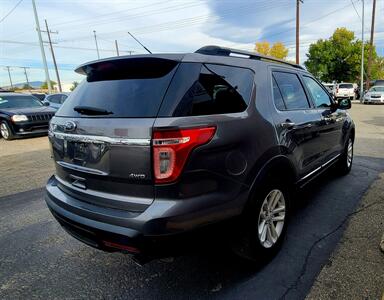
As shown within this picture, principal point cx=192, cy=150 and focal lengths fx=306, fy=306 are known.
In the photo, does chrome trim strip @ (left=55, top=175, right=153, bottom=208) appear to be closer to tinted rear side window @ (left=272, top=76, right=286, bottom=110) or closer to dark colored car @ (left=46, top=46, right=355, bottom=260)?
dark colored car @ (left=46, top=46, right=355, bottom=260)

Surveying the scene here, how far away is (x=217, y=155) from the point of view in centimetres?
209

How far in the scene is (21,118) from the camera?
10344 millimetres

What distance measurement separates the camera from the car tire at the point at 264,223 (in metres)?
2.40

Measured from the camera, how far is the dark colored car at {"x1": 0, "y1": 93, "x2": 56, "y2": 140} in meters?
10.4

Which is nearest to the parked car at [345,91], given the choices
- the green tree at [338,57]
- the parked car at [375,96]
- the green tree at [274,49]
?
the parked car at [375,96]

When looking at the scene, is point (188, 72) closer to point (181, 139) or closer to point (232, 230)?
point (181, 139)

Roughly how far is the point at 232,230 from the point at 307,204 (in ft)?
7.22

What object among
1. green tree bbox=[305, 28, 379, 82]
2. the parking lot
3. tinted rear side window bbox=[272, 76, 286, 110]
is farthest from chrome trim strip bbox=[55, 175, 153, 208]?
green tree bbox=[305, 28, 379, 82]

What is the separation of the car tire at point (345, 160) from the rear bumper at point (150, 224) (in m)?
3.49

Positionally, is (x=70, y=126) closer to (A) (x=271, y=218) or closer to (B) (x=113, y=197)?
(B) (x=113, y=197)

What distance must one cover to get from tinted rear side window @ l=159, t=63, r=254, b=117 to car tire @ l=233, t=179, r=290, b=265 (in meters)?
0.73

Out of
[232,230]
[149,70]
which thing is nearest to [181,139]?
[149,70]

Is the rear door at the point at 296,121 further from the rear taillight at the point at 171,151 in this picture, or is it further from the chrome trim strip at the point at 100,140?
the chrome trim strip at the point at 100,140

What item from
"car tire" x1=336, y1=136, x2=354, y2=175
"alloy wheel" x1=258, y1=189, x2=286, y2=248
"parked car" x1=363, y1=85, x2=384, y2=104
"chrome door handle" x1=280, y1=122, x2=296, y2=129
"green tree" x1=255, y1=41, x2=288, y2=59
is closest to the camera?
"alloy wheel" x1=258, y1=189, x2=286, y2=248
